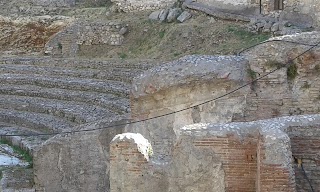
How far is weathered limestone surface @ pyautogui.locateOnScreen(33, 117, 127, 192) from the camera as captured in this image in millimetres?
11406

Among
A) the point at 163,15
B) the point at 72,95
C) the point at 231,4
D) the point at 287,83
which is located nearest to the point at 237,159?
the point at 287,83

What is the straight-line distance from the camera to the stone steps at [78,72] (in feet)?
58.1

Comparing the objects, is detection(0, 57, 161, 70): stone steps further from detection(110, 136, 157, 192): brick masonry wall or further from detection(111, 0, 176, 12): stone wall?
detection(110, 136, 157, 192): brick masonry wall

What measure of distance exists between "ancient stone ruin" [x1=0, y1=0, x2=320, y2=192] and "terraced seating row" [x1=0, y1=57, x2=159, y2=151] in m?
0.04

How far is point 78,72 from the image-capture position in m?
19.0

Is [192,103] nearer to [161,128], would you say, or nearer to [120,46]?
[161,128]

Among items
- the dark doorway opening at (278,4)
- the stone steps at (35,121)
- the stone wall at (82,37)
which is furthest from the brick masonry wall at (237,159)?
the stone wall at (82,37)

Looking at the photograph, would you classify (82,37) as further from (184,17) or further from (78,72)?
(184,17)

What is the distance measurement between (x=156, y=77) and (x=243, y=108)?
1.58 m

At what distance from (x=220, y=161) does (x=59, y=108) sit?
31.9ft

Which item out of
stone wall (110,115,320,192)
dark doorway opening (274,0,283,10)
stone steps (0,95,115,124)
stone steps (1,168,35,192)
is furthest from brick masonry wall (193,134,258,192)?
dark doorway opening (274,0,283,10)

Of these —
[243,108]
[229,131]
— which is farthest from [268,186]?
[243,108]

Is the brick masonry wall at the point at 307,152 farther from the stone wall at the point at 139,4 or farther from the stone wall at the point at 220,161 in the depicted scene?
the stone wall at the point at 139,4

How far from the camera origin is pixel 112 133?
458 inches
